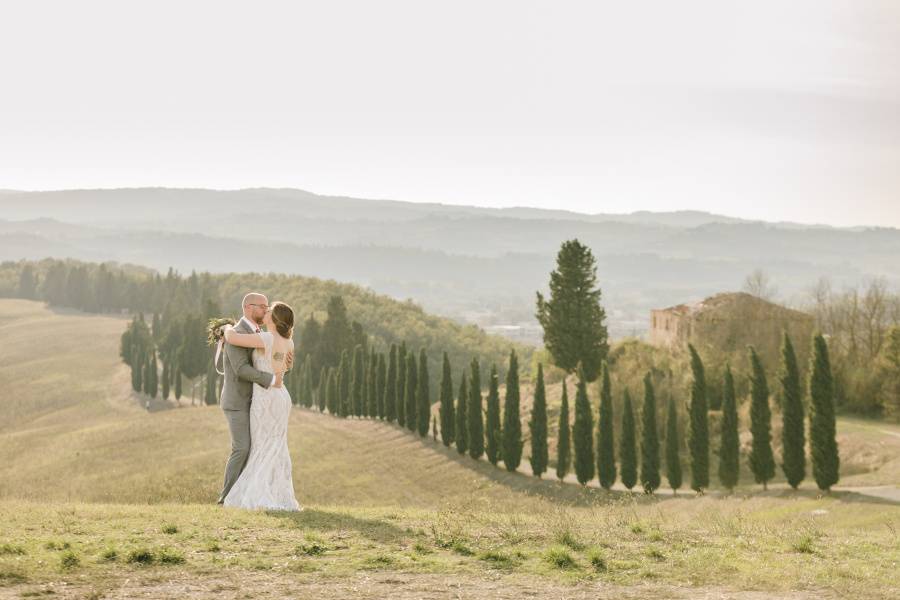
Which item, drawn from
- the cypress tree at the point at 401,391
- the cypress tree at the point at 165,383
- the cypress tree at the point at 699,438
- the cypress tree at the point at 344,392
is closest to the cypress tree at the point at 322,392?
the cypress tree at the point at 344,392

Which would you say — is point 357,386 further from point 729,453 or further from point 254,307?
point 254,307

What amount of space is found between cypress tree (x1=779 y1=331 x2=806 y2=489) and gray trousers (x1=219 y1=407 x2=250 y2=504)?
3188cm

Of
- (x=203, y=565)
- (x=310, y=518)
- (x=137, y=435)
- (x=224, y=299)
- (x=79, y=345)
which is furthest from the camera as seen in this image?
(x=224, y=299)

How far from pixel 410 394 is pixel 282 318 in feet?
169

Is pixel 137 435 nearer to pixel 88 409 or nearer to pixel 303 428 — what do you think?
pixel 303 428

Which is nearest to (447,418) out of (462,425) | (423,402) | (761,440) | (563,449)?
(462,425)

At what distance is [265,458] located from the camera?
59.1ft

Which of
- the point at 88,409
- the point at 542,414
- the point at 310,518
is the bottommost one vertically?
the point at 88,409

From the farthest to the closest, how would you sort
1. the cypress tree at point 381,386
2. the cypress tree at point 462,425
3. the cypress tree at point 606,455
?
1. the cypress tree at point 381,386
2. the cypress tree at point 462,425
3. the cypress tree at point 606,455

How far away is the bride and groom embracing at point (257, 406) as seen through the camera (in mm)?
17875

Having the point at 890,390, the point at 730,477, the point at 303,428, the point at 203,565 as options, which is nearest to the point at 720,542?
the point at 203,565

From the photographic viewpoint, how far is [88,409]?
97.6m

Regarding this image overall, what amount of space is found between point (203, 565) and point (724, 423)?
3808 centimetres

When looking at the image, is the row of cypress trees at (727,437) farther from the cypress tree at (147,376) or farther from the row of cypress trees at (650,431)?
A: the cypress tree at (147,376)
